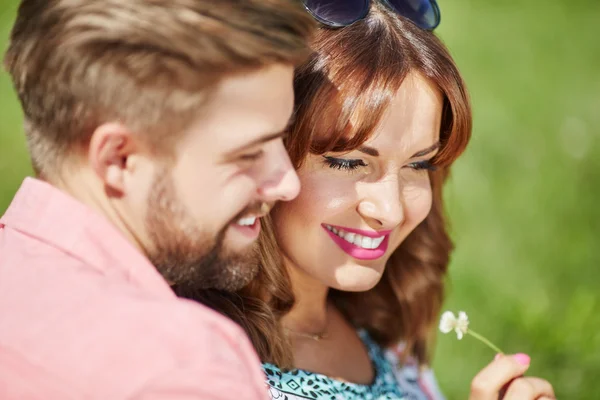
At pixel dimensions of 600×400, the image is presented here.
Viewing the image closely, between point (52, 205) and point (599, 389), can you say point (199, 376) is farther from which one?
point (599, 389)

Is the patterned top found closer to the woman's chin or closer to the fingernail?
the woman's chin

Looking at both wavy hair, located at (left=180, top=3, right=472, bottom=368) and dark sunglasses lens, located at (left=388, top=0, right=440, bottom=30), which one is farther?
dark sunglasses lens, located at (left=388, top=0, right=440, bottom=30)

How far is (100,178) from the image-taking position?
1.60 metres

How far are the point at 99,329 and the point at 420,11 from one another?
1396 mm

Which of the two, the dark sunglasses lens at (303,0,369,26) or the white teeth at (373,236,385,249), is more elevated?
the dark sunglasses lens at (303,0,369,26)

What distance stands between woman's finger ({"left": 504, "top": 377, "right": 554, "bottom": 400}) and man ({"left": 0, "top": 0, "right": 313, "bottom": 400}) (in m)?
0.96

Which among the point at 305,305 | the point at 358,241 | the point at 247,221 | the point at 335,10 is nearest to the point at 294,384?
the point at 305,305

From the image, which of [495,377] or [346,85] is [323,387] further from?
[346,85]

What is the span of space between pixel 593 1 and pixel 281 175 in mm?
5268

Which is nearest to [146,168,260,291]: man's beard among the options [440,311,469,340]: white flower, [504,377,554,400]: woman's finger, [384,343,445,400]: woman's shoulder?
[440,311,469,340]: white flower

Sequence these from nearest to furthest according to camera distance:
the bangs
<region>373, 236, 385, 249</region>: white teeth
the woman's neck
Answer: the bangs, <region>373, 236, 385, 249</region>: white teeth, the woman's neck

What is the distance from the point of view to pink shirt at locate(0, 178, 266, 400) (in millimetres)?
1343

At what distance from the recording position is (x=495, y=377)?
2203 mm

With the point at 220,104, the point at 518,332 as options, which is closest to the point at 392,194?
the point at 220,104
